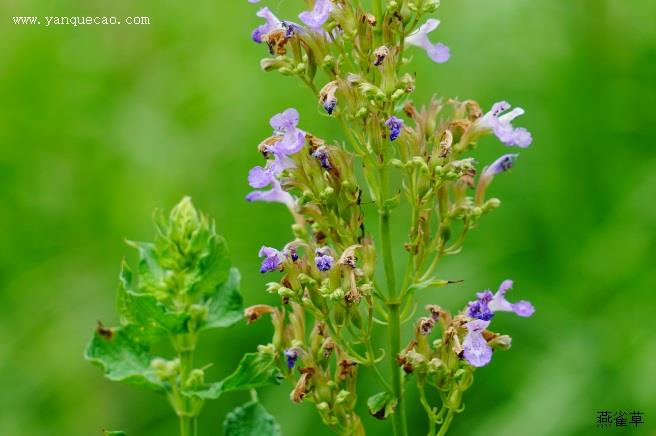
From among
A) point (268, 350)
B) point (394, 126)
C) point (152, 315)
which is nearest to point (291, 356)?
point (268, 350)

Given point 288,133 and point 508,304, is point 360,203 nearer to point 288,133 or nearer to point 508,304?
point 288,133

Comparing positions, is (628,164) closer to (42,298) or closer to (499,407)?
(499,407)

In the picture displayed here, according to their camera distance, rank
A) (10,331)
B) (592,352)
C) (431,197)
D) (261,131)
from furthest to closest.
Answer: (261,131), (10,331), (592,352), (431,197)

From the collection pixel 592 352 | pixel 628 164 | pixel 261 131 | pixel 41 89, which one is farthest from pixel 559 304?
pixel 41 89

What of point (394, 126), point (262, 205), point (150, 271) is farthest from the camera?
point (262, 205)

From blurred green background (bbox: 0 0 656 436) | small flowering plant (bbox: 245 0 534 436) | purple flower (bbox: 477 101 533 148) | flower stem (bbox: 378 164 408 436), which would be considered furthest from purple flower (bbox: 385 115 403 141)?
blurred green background (bbox: 0 0 656 436)

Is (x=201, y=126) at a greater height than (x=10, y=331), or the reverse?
(x=201, y=126)
